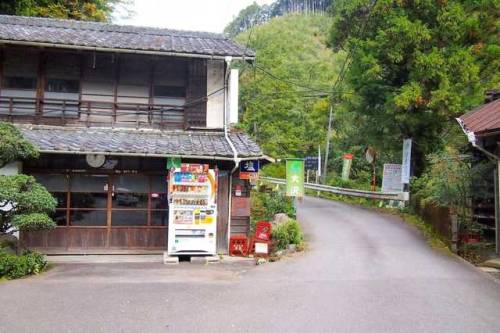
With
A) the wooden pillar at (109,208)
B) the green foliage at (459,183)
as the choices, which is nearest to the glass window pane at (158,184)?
the wooden pillar at (109,208)

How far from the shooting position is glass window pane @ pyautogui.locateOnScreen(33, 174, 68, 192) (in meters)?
13.1

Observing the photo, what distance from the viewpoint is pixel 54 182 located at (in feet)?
43.2

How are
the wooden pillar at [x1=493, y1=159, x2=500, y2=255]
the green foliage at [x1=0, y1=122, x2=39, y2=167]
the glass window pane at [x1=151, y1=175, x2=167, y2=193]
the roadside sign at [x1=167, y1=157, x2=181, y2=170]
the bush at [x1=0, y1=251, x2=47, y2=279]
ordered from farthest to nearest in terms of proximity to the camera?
the glass window pane at [x1=151, y1=175, x2=167, y2=193]
the roadside sign at [x1=167, y1=157, x2=181, y2=170]
the wooden pillar at [x1=493, y1=159, x2=500, y2=255]
the green foliage at [x1=0, y1=122, x2=39, y2=167]
the bush at [x1=0, y1=251, x2=47, y2=279]

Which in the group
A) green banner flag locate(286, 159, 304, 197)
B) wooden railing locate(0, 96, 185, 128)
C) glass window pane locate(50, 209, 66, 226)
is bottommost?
glass window pane locate(50, 209, 66, 226)

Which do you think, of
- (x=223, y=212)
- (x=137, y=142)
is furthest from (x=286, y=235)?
(x=137, y=142)

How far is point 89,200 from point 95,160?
1241mm

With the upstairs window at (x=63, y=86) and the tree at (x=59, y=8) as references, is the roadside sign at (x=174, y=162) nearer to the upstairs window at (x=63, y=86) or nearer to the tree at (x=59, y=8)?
the upstairs window at (x=63, y=86)

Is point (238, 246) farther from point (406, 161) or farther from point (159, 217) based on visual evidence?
point (406, 161)

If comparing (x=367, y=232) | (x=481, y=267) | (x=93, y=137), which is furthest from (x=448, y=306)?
(x=93, y=137)

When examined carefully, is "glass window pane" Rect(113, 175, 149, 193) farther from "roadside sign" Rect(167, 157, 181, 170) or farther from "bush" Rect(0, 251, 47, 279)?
"bush" Rect(0, 251, 47, 279)

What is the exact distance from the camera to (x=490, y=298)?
8.44 meters

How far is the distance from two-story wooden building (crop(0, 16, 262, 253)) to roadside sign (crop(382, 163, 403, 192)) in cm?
936

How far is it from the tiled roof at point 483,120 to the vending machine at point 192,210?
704 cm

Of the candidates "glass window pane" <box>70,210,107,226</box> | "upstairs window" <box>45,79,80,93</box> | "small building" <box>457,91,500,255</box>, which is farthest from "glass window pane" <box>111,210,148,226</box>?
"small building" <box>457,91,500,255</box>
